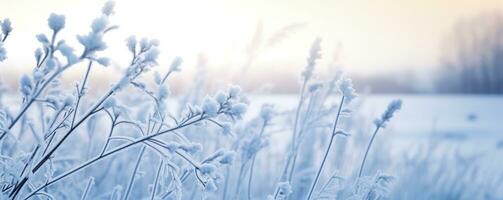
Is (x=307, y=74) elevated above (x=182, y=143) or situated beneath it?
elevated above

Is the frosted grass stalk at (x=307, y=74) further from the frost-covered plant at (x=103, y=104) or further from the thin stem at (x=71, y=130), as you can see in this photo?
the thin stem at (x=71, y=130)

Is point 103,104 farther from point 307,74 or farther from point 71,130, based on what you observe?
point 307,74

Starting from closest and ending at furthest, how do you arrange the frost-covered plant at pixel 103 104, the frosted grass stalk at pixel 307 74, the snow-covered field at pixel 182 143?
1. the frost-covered plant at pixel 103 104
2. the snow-covered field at pixel 182 143
3. the frosted grass stalk at pixel 307 74

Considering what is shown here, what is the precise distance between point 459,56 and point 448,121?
304 inches

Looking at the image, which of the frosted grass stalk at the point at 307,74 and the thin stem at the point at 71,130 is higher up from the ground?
the frosted grass stalk at the point at 307,74

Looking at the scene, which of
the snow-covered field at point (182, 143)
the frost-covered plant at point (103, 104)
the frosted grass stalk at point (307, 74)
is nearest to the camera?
the frost-covered plant at point (103, 104)

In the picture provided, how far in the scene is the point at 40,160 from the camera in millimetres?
1028

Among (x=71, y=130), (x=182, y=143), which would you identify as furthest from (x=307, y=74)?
(x=71, y=130)

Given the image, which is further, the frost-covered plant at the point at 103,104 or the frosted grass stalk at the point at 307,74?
the frosted grass stalk at the point at 307,74

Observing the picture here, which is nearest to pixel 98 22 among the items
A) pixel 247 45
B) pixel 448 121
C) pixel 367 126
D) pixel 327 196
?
pixel 327 196

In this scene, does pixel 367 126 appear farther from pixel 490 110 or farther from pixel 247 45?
pixel 490 110

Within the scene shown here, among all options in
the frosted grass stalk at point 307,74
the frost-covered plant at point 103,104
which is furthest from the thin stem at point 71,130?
the frosted grass stalk at point 307,74

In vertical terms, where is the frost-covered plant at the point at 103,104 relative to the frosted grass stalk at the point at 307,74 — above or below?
below

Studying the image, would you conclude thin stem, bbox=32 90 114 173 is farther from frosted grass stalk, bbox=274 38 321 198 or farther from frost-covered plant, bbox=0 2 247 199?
frosted grass stalk, bbox=274 38 321 198
